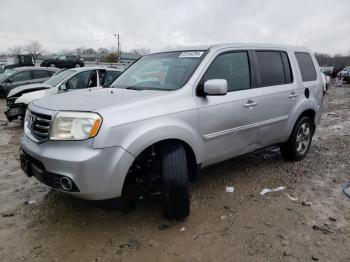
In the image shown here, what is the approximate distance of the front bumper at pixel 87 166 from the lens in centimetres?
278

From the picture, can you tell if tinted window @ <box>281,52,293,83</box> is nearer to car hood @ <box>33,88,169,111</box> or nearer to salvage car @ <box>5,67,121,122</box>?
car hood @ <box>33,88,169,111</box>

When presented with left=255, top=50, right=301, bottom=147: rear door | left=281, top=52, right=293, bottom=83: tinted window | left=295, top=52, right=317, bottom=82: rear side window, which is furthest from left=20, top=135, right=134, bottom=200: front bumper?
left=295, top=52, right=317, bottom=82: rear side window

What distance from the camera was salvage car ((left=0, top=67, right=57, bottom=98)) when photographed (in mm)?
14062

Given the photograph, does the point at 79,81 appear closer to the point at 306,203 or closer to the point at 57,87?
the point at 57,87

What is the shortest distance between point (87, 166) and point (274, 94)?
274cm

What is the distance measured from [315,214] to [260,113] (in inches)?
53.3

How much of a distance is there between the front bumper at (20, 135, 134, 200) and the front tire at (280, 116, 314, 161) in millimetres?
3020

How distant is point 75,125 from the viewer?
2893 mm

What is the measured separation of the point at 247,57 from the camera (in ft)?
14.0

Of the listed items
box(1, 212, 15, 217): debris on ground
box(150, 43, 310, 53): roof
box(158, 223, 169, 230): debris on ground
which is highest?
box(150, 43, 310, 53): roof

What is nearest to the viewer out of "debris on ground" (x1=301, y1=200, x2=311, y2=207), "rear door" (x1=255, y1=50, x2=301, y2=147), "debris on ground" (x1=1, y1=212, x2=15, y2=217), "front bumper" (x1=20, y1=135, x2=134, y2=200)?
"front bumper" (x1=20, y1=135, x2=134, y2=200)

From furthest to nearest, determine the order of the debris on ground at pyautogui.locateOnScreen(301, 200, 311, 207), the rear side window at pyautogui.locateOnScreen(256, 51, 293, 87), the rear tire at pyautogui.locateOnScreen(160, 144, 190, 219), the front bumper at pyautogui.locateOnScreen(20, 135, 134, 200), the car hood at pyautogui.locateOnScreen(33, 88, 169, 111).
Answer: the rear side window at pyautogui.locateOnScreen(256, 51, 293, 87) → the debris on ground at pyautogui.locateOnScreen(301, 200, 311, 207) → the rear tire at pyautogui.locateOnScreen(160, 144, 190, 219) → the car hood at pyautogui.locateOnScreen(33, 88, 169, 111) → the front bumper at pyautogui.locateOnScreen(20, 135, 134, 200)

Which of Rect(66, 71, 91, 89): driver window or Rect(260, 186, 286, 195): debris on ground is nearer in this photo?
Rect(260, 186, 286, 195): debris on ground

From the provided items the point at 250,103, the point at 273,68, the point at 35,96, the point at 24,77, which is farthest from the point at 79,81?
the point at 24,77
